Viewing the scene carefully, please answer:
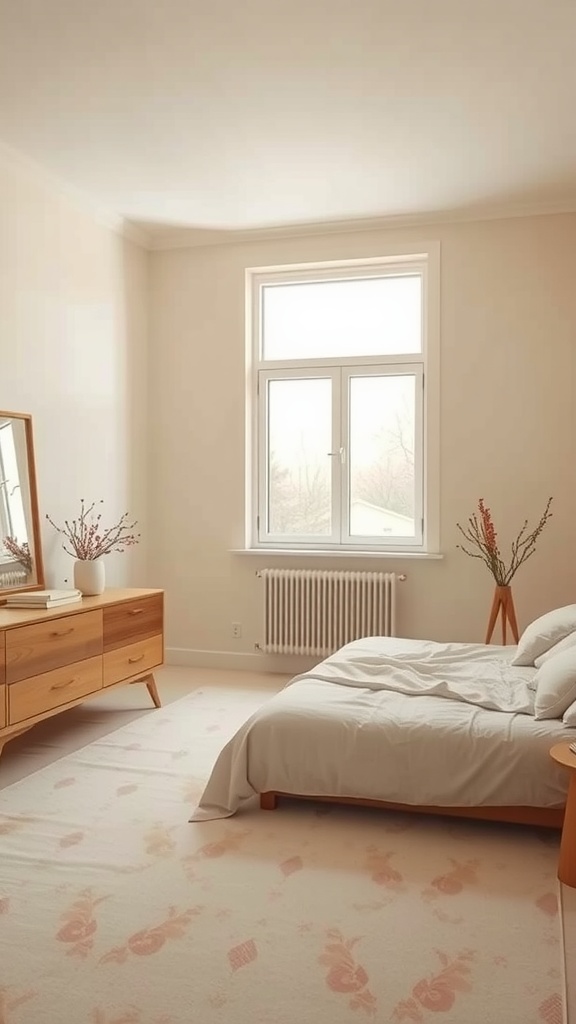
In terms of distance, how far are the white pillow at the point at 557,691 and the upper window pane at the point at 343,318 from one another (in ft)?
9.41

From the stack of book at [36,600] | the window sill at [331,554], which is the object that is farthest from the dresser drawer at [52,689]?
the window sill at [331,554]

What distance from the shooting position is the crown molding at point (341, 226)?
16.2ft

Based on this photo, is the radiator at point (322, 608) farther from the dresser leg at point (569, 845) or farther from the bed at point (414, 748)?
the dresser leg at point (569, 845)

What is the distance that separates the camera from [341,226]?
5.29 metres

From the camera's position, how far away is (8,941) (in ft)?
6.97

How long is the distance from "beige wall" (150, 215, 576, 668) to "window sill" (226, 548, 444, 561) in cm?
6

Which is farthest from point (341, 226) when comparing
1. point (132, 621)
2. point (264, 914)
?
point (264, 914)

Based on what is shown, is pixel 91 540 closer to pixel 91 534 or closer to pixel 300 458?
pixel 91 534

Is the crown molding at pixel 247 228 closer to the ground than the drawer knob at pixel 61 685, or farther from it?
farther from it

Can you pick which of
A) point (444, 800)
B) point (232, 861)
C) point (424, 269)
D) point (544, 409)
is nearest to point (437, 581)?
point (544, 409)

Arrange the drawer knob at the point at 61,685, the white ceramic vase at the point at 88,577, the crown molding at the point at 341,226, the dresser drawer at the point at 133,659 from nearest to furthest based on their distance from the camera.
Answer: the drawer knob at the point at 61,685, the dresser drawer at the point at 133,659, the white ceramic vase at the point at 88,577, the crown molding at the point at 341,226

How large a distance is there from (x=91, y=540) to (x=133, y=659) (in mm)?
762

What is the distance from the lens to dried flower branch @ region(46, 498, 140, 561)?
4.58m

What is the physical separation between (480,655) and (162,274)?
11.2ft
